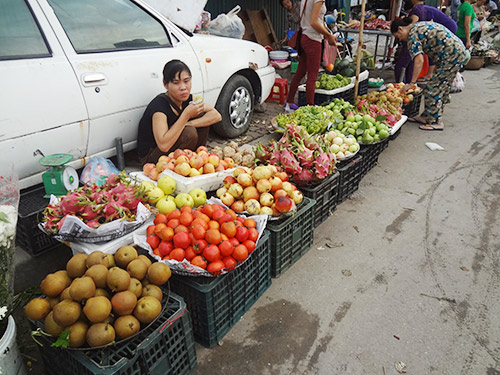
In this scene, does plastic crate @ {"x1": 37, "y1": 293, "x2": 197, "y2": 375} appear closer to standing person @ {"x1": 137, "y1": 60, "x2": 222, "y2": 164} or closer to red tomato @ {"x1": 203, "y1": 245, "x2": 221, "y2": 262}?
red tomato @ {"x1": 203, "y1": 245, "x2": 221, "y2": 262}

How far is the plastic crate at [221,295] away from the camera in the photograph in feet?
7.85

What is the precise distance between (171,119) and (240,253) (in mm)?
1950

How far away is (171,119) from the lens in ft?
12.6

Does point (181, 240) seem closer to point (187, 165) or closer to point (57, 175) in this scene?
point (187, 165)

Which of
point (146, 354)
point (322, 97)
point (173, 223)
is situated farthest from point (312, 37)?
point (146, 354)

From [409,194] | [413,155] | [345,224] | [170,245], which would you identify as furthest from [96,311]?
[413,155]

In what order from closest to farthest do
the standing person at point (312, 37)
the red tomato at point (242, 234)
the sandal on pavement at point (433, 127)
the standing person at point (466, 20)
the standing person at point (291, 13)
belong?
the red tomato at point (242, 234) < the standing person at point (312, 37) < the sandal on pavement at point (433, 127) < the standing person at point (466, 20) < the standing person at point (291, 13)

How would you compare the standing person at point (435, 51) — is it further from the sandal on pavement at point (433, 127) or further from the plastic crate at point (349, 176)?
the plastic crate at point (349, 176)

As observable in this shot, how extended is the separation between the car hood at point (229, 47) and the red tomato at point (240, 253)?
9.90ft

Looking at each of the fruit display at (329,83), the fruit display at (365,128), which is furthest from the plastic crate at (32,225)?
the fruit display at (329,83)

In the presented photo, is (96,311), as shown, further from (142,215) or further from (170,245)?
(142,215)

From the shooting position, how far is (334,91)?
651 centimetres

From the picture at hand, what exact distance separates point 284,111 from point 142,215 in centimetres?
502

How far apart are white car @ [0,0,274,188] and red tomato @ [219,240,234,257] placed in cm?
194
